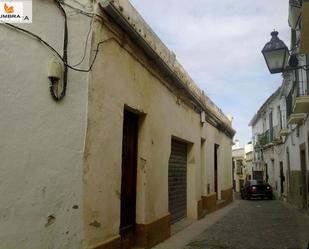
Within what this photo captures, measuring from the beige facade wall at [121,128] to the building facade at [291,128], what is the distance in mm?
3067

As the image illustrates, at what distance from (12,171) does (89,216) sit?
3.99ft

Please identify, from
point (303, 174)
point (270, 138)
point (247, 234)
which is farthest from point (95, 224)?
point (270, 138)

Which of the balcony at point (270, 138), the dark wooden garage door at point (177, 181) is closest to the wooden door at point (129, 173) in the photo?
the dark wooden garage door at point (177, 181)

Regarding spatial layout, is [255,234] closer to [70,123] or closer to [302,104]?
[302,104]

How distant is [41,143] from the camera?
566cm

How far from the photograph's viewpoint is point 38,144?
5.65 meters

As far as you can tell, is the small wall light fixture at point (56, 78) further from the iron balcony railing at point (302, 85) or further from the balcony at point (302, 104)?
the iron balcony railing at point (302, 85)

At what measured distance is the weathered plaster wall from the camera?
545cm

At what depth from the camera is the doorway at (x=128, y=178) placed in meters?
7.87

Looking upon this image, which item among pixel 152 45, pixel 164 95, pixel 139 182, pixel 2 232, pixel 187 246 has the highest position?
pixel 152 45

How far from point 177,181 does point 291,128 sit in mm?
10184

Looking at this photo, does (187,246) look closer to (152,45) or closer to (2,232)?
(152,45)

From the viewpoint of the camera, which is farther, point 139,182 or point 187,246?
Answer: point 187,246

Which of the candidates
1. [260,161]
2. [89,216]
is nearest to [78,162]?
[89,216]
